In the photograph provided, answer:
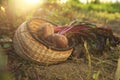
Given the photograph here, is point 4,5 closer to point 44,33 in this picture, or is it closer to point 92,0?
point 44,33

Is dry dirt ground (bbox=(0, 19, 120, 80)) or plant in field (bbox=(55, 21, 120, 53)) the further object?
plant in field (bbox=(55, 21, 120, 53))

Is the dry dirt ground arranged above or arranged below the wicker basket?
below

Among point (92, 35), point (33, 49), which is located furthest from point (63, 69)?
point (92, 35)

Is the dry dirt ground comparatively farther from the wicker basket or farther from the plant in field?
the plant in field

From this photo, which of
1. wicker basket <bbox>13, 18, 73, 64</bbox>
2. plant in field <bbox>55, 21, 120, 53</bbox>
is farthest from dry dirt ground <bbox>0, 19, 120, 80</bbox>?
plant in field <bbox>55, 21, 120, 53</bbox>

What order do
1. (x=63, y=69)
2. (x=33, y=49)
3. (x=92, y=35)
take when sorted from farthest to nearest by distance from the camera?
1. (x=92, y=35)
2. (x=63, y=69)
3. (x=33, y=49)

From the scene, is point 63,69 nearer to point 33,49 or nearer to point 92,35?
point 33,49

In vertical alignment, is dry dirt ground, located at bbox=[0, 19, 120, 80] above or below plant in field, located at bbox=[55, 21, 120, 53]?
below

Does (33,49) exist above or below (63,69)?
above

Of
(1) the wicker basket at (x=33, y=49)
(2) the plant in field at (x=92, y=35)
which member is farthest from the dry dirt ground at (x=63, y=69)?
(2) the plant in field at (x=92, y=35)

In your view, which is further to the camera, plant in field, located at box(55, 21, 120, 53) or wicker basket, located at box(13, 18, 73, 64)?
plant in field, located at box(55, 21, 120, 53)
